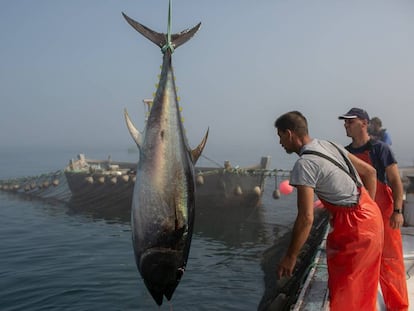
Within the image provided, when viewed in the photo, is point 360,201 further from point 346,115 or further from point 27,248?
point 27,248

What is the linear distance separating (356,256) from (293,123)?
4.22 feet

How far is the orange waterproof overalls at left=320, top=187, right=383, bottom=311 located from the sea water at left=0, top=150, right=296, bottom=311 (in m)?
1.75

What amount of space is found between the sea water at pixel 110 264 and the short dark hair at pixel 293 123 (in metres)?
2.22

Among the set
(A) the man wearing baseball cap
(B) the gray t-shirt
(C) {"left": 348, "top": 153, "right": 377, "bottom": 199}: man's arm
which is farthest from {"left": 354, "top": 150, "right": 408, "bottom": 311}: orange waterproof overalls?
(B) the gray t-shirt

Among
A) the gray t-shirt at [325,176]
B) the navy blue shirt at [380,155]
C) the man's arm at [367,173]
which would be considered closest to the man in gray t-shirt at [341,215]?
the gray t-shirt at [325,176]

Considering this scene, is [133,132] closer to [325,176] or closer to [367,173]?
[325,176]

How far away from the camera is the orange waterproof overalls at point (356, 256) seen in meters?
3.14

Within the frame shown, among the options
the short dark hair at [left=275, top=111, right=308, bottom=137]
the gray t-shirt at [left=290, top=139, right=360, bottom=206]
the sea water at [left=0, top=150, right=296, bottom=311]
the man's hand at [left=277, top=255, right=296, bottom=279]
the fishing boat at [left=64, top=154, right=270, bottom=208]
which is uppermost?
the short dark hair at [left=275, top=111, right=308, bottom=137]

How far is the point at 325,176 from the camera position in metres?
3.06

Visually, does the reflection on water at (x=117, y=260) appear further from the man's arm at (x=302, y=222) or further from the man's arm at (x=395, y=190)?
the man's arm at (x=302, y=222)

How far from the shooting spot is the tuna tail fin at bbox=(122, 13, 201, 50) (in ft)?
9.92

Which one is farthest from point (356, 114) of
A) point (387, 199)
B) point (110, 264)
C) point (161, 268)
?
point (110, 264)

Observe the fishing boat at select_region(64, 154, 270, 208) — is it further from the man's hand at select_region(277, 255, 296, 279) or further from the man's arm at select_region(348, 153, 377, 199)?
A: the man's hand at select_region(277, 255, 296, 279)

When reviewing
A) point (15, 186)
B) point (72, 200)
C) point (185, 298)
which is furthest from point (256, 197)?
point (15, 186)
